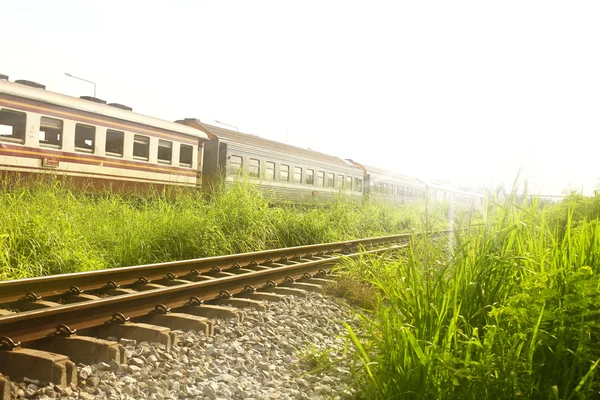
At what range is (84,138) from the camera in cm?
1112

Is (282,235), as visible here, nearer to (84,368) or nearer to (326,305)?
(326,305)

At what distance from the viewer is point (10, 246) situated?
6035mm

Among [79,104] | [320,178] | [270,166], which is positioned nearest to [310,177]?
[320,178]

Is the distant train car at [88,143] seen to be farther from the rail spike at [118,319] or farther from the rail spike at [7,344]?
the rail spike at [7,344]

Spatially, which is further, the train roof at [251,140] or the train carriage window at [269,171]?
the train carriage window at [269,171]

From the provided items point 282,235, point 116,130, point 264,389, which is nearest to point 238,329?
point 264,389

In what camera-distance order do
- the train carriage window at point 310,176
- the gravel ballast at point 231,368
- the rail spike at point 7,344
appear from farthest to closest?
the train carriage window at point 310,176, the rail spike at point 7,344, the gravel ballast at point 231,368

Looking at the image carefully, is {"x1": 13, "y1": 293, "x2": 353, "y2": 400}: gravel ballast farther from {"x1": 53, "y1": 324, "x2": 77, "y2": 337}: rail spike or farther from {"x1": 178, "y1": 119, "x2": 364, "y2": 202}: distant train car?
{"x1": 178, "y1": 119, "x2": 364, "y2": 202}: distant train car

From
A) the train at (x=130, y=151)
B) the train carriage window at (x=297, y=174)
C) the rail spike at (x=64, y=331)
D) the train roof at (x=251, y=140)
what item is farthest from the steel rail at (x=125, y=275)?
the train carriage window at (x=297, y=174)

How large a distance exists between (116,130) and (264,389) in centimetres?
968

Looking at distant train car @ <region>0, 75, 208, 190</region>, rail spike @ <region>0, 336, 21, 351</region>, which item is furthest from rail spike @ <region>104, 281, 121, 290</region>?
distant train car @ <region>0, 75, 208, 190</region>

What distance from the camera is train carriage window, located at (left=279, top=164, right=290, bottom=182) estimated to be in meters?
16.4

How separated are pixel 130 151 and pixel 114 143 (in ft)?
1.42

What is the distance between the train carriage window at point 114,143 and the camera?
11523 mm
